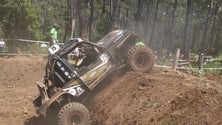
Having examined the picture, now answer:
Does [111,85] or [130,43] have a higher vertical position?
[130,43]

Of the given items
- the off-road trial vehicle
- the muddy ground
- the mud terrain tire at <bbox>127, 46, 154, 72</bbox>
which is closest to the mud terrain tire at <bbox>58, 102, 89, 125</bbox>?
the off-road trial vehicle

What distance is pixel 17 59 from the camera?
70.7ft

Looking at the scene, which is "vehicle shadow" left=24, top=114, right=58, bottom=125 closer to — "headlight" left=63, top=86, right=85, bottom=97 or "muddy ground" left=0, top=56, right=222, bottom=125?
"muddy ground" left=0, top=56, right=222, bottom=125

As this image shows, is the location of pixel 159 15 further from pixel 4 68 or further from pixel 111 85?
pixel 111 85

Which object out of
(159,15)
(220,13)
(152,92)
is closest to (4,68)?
(152,92)

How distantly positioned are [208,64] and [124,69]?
44.7ft

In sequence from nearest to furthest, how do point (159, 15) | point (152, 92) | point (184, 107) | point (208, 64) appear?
point (184, 107), point (152, 92), point (208, 64), point (159, 15)

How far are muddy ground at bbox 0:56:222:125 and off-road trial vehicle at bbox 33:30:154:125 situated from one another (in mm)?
482

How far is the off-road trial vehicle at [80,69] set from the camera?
35.7 feet

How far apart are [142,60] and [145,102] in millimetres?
2821

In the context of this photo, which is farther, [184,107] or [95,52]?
[95,52]

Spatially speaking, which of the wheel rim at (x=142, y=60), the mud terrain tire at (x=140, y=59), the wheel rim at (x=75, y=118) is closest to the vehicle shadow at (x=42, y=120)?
the wheel rim at (x=75, y=118)

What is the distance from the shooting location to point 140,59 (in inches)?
496

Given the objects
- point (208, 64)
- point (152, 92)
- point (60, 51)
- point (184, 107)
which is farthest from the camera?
point (208, 64)
